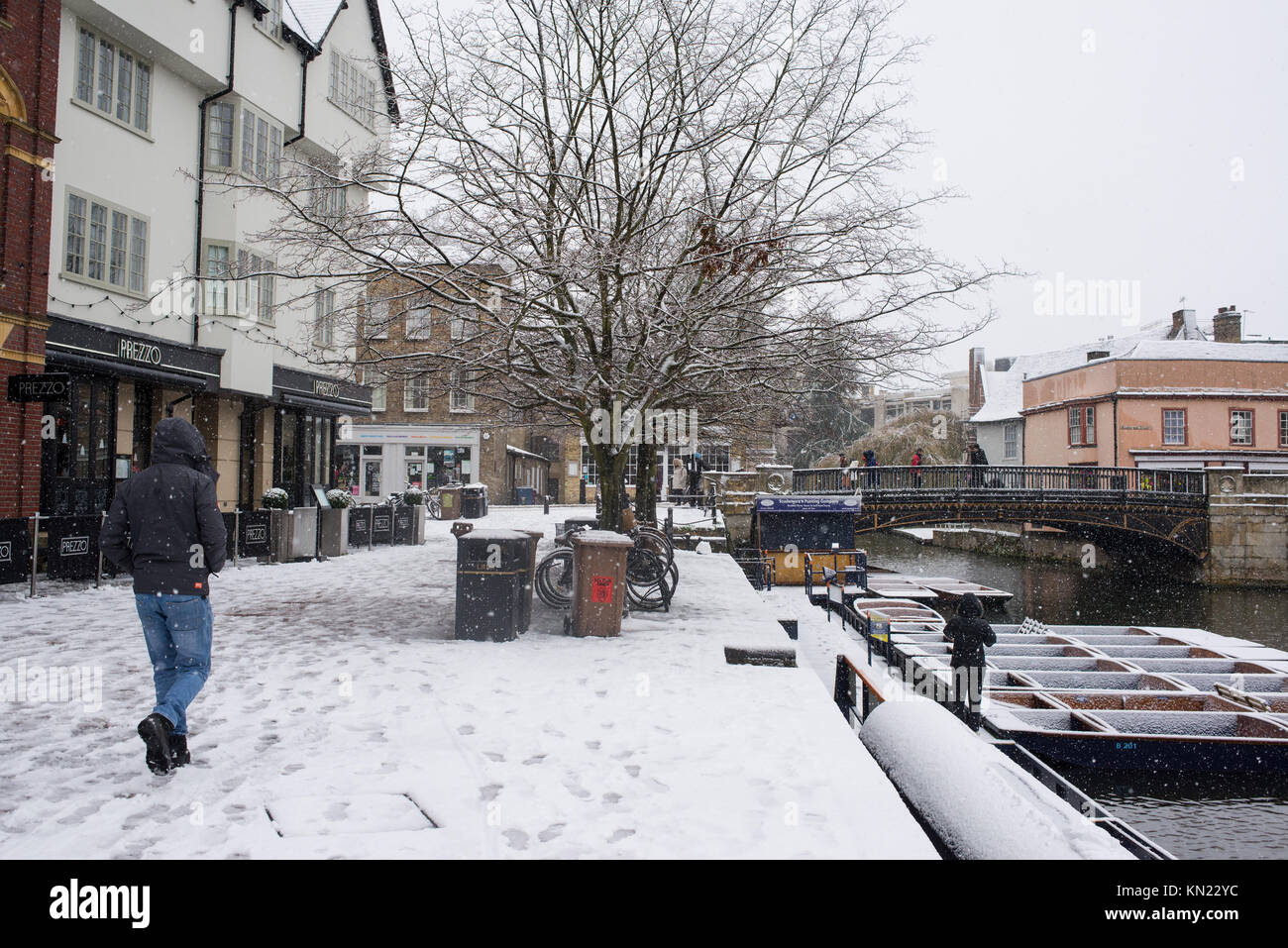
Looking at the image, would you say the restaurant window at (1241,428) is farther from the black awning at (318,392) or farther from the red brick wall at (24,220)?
the red brick wall at (24,220)

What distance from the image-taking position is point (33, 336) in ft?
41.0

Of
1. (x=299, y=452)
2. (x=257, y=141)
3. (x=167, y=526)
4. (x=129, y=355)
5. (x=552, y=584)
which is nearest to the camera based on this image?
(x=167, y=526)

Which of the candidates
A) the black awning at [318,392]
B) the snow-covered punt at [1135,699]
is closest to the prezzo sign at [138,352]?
the black awning at [318,392]

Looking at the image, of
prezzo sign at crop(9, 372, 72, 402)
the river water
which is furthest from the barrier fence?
the river water

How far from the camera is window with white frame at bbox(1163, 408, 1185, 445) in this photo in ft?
134

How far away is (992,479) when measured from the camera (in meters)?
35.6

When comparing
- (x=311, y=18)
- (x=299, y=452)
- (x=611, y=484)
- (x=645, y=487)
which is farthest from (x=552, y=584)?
(x=311, y=18)

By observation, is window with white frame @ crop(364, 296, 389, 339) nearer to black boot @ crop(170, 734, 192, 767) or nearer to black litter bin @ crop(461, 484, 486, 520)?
black boot @ crop(170, 734, 192, 767)

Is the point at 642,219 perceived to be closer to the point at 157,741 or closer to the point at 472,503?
the point at 157,741

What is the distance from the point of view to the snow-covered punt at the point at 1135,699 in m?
11.1

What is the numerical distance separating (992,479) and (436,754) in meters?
34.6

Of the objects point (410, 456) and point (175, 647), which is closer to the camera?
point (175, 647)

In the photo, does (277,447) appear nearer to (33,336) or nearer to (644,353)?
(33,336)
